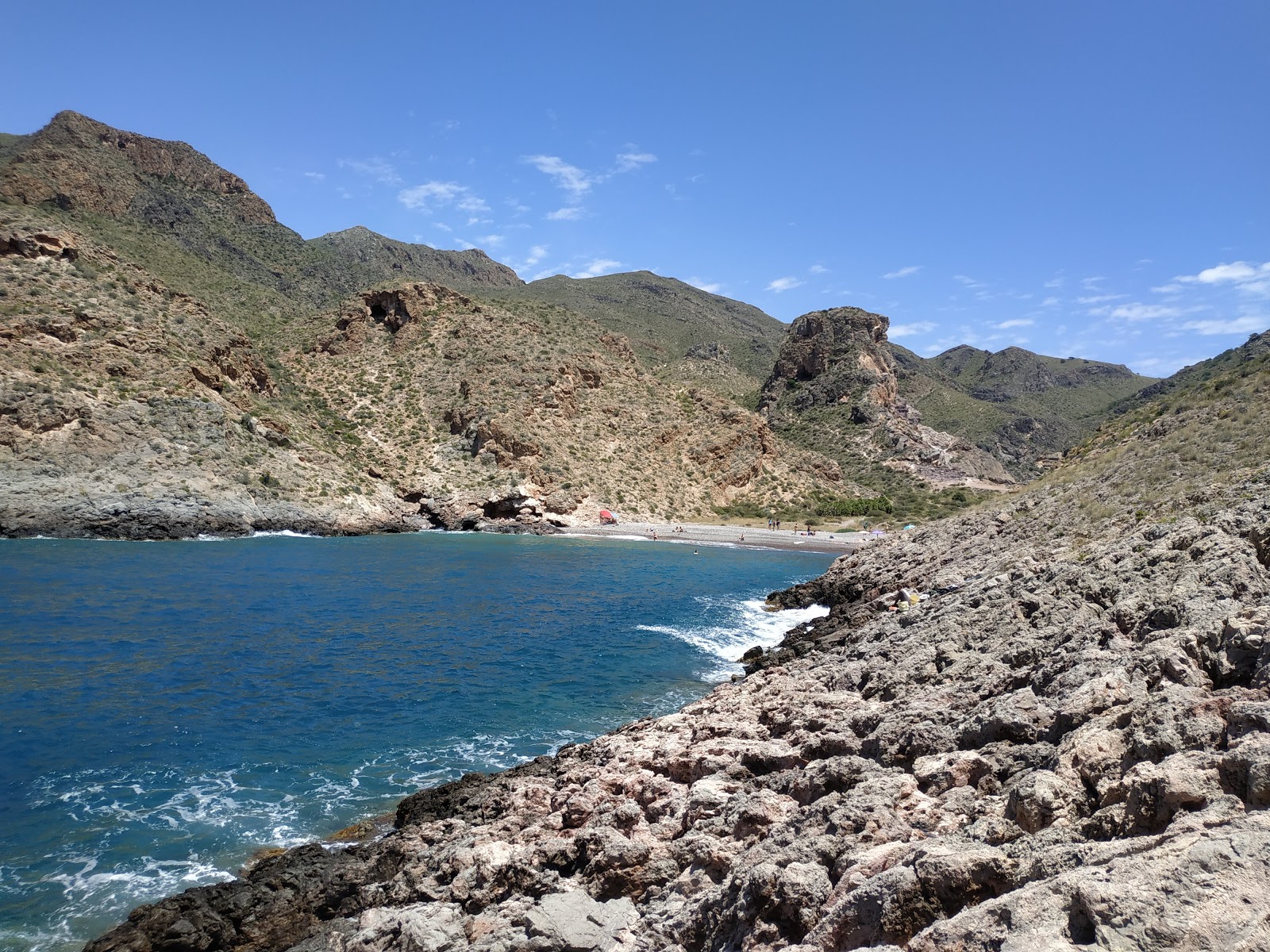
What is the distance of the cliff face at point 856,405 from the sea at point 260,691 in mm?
60090

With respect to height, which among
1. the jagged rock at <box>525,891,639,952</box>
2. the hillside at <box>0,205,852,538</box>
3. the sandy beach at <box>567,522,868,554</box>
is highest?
the hillside at <box>0,205,852,538</box>

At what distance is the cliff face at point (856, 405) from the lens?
292 ft

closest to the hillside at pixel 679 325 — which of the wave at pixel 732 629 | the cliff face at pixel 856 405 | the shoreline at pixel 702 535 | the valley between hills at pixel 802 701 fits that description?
the cliff face at pixel 856 405

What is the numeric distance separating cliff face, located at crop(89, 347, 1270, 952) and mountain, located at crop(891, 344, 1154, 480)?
88739 millimetres

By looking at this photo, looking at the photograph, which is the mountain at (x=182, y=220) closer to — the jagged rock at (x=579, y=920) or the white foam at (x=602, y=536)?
the white foam at (x=602, y=536)

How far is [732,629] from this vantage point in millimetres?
27094

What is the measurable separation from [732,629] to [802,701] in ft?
54.4

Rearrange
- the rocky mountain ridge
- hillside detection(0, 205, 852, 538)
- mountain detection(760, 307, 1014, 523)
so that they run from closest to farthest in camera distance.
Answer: hillside detection(0, 205, 852, 538), the rocky mountain ridge, mountain detection(760, 307, 1014, 523)

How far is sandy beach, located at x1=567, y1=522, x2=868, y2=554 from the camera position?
57.9m

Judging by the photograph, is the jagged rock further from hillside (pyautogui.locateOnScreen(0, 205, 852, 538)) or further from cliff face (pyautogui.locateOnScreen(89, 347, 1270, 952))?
hillside (pyautogui.locateOnScreen(0, 205, 852, 538))

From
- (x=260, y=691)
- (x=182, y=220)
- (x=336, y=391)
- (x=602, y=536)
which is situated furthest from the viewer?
(x=182, y=220)

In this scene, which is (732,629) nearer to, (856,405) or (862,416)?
(862,416)

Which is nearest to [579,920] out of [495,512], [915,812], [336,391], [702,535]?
[915,812]

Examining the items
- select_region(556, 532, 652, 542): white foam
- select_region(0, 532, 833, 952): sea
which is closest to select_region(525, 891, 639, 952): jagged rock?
select_region(0, 532, 833, 952): sea
